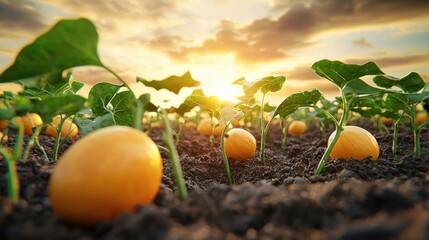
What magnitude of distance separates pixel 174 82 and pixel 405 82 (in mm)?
2781

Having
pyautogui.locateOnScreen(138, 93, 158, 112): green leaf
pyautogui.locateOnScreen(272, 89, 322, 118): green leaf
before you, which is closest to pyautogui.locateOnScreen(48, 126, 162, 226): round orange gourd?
pyautogui.locateOnScreen(138, 93, 158, 112): green leaf

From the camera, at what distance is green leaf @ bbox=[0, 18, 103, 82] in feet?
5.95

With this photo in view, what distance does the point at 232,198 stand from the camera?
1741mm

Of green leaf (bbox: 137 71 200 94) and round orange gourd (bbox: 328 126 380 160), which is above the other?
green leaf (bbox: 137 71 200 94)

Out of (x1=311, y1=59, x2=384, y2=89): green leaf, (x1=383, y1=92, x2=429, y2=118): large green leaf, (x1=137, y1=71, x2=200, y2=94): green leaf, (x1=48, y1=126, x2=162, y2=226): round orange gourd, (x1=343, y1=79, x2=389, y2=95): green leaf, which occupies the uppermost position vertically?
(x1=311, y1=59, x2=384, y2=89): green leaf

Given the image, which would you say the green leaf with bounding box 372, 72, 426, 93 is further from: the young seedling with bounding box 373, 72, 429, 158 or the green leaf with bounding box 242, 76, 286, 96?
the green leaf with bounding box 242, 76, 286, 96

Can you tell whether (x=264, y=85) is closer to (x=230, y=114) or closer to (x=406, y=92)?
(x=230, y=114)

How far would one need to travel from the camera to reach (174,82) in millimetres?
2166

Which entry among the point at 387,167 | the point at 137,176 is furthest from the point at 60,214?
the point at 387,167

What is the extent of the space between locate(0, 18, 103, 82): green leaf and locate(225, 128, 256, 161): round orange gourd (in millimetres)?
2937

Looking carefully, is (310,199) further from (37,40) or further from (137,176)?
(37,40)

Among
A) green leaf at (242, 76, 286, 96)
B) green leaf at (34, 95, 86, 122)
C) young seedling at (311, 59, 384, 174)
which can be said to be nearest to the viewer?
green leaf at (34, 95, 86, 122)

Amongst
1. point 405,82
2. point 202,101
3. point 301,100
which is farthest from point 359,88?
point 202,101

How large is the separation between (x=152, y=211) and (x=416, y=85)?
341cm
